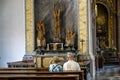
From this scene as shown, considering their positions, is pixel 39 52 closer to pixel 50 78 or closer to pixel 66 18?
pixel 66 18

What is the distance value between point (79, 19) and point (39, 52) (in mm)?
2142

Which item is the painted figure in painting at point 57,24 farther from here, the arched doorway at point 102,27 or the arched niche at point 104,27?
the arched doorway at point 102,27

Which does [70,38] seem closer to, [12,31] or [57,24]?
[57,24]

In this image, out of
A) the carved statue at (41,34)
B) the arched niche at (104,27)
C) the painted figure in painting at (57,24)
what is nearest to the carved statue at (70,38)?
the painted figure in painting at (57,24)

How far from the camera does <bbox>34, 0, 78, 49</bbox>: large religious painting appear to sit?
46.2 feet

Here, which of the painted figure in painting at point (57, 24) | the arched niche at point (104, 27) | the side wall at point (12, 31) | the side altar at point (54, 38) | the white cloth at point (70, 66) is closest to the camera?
the white cloth at point (70, 66)

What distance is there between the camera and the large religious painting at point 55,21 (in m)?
14.1

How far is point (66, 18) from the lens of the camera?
1434 cm

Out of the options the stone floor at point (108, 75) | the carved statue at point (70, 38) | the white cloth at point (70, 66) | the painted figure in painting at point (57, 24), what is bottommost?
the stone floor at point (108, 75)

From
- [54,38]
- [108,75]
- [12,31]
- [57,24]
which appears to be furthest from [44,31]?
[108,75]

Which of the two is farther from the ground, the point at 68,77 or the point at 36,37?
the point at 36,37

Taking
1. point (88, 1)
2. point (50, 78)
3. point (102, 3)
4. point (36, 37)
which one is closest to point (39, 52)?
point (36, 37)

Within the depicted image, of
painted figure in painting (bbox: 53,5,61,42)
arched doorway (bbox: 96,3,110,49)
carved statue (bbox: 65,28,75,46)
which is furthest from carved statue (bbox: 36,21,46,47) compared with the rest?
arched doorway (bbox: 96,3,110,49)

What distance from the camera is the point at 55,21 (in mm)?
14312
